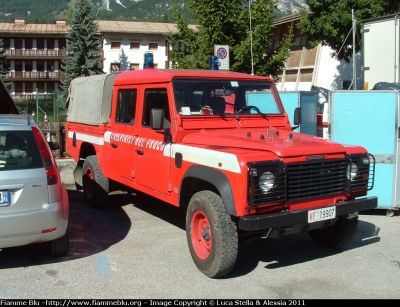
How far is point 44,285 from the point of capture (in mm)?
4859

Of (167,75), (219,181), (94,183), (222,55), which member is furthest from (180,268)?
→ (222,55)

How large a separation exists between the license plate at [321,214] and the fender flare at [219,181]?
0.81 m

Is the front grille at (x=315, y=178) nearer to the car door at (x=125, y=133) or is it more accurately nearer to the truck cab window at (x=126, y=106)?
the car door at (x=125, y=133)

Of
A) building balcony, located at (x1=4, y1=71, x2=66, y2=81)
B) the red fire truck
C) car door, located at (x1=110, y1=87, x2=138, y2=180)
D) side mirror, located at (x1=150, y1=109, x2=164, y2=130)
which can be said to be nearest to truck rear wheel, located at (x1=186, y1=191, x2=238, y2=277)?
the red fire truck

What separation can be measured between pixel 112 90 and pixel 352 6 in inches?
430

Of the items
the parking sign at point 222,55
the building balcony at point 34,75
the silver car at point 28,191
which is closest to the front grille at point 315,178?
the silver car at point 28,191

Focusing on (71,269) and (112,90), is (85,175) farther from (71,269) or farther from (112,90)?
(71,269)

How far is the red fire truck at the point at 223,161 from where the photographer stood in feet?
15.3

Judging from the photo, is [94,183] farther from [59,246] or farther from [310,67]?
[310,67]

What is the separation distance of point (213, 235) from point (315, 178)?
3.83 feet

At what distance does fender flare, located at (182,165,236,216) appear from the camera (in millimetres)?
4633

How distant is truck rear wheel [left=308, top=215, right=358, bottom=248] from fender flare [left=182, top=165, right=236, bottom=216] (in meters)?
1.75

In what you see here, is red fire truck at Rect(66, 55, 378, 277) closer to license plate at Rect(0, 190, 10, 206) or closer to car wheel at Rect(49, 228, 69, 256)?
car wheel at Rect(49, 228, 69, 256)

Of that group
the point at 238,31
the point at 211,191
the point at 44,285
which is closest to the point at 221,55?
the point at 238,31
